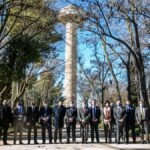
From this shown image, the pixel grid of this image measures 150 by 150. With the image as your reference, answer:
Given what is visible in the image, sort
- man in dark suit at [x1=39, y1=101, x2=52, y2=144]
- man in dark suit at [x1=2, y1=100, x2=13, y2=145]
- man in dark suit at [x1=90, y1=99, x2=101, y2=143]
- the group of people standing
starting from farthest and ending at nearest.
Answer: man in dark suit at [x1=90, y1=99, x2=101, y2=143] → man in dark suit at [x1=39, y1=101, x2=52, y2=144] → the group of people standing → man in dark suit at [x1=2, y1=100, x2=13, y2=145]

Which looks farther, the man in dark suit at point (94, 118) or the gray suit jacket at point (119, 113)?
the man in dark suit at point (94, 118)

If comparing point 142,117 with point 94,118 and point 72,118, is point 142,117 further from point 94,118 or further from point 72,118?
point 72,118

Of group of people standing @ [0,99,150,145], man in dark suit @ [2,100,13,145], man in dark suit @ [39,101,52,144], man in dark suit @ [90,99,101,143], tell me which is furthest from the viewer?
man in dark suit @ [90,99,101,143]

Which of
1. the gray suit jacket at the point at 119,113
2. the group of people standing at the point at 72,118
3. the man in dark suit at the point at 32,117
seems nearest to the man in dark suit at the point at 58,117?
the group of people standing at the point at 72,118

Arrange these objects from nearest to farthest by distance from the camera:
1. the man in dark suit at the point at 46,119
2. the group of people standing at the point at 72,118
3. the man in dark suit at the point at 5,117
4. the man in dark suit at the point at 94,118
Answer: the man in dark suit at the point at 5,117 → the group of people standing at the point at 72,118 → the man in dark suit at the point at 46,119 → the man in dark suit at the point at 94,118

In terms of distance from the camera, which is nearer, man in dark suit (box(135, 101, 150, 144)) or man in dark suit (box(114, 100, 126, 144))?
man in dark suit (box(135, 101, 150, 144))

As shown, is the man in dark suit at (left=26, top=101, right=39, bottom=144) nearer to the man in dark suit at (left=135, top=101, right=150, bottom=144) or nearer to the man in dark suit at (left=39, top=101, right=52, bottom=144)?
the man in dark suit at (left=39, top=101, right=52, bottom=144)

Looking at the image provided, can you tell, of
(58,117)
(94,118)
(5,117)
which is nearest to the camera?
(5,117)

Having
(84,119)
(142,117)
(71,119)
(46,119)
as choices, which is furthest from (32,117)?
(142,117)

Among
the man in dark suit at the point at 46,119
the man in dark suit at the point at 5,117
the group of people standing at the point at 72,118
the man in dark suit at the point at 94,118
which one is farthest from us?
the man in dark suit at the point at 94,118

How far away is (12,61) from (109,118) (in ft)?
35.2

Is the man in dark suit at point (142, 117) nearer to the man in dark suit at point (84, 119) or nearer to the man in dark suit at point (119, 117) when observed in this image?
the man in dark suit at point (119, 117)

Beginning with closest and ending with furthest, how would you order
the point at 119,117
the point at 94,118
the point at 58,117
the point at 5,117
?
1. the point at 5,117
2. the point at 119,117
3. the point at 58,117
4. the point at 94,118

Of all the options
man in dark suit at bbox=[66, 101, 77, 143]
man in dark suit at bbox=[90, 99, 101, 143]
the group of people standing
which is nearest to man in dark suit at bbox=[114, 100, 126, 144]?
the group of people standing
